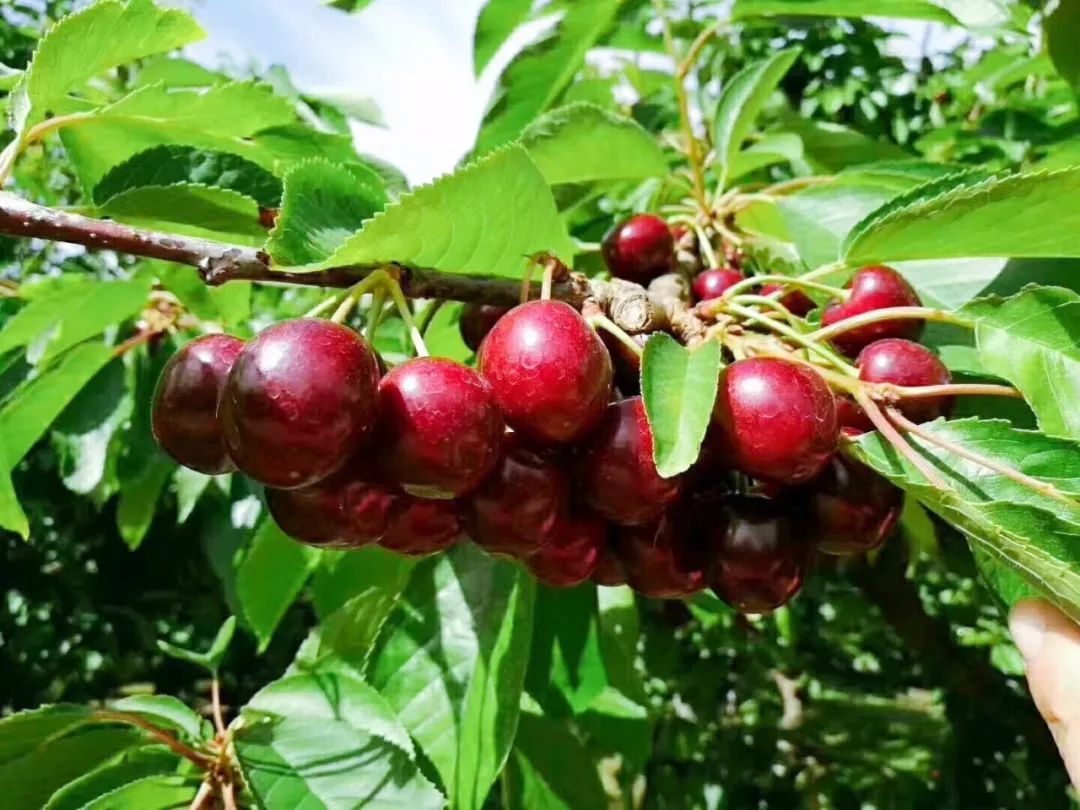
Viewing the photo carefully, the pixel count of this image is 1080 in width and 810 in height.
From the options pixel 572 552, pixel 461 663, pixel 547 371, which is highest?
pixel 547 371

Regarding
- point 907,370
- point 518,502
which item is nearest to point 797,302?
point 907,370

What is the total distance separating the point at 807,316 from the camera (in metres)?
1.09

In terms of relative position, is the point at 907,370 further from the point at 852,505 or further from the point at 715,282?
the point at 715,282

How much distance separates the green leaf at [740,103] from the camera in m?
1.41

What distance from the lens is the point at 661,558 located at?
851 millimetres

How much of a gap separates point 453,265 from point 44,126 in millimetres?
477

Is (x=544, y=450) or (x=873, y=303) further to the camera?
(x=873, y=303)

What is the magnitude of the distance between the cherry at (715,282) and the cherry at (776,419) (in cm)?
36

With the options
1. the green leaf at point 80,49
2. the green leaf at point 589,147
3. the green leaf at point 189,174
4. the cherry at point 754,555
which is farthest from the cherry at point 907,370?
the green leaf at point 80,49

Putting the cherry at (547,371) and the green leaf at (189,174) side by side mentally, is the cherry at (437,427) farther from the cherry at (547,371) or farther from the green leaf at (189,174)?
the green leaf at (189,174)

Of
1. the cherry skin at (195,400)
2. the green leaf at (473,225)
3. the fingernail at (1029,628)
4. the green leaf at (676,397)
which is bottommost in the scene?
the fingernail at (1029,628)

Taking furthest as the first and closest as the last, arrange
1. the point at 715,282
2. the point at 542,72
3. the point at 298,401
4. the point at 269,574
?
the point at 542,72 < the point at 269,574 < the point at 715,282 < the point at 298,401

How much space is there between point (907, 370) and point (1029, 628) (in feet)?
0.77

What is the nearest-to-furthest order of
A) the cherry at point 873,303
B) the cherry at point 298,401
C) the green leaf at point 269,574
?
1. the cherry at point 298,401
2. the cherry at point 873,303
3. the green leaf at point 269,574
